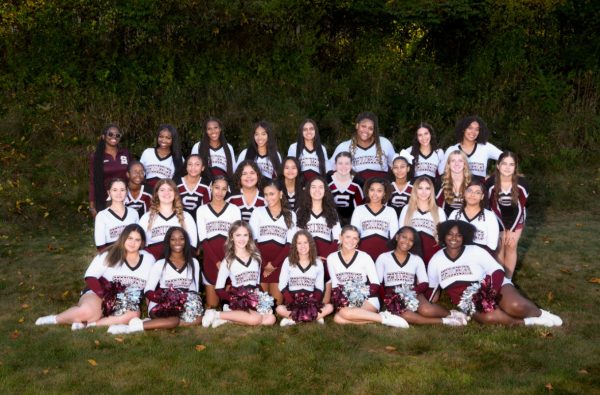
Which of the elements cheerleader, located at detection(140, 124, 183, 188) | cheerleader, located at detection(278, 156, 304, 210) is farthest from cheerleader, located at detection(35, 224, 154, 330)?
cheerleader, located at detection(278, 156, 304, 210)

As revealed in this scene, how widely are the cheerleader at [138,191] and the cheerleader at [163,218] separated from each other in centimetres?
48

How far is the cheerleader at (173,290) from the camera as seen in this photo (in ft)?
19.1

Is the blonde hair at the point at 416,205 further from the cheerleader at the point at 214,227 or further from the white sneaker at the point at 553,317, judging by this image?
the cheerleader at the point at 214,227

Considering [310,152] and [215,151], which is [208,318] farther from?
[310,152]

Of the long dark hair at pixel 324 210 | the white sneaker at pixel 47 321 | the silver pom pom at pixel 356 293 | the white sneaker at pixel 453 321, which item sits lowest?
the white sneaker at pixel 453 321

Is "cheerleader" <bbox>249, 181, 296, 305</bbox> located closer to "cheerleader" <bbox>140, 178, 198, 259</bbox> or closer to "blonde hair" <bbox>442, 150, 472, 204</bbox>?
"cheerleader" <bbox>140, 178, 198, 259</bbox>

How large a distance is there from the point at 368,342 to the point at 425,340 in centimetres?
46

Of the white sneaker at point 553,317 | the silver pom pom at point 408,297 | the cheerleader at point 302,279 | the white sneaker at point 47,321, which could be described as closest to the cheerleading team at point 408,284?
the silver pom pom at point 408,297

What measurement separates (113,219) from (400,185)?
2.91m

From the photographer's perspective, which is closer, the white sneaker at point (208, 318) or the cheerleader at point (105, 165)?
the white sneaker at point (208, 318)

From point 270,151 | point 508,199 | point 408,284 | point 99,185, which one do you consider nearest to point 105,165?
point 99,185

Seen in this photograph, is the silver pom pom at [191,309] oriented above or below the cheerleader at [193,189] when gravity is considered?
below

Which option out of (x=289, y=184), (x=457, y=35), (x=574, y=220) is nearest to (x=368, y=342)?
(x=289, y=184)

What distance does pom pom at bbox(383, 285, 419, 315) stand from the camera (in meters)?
5.96
